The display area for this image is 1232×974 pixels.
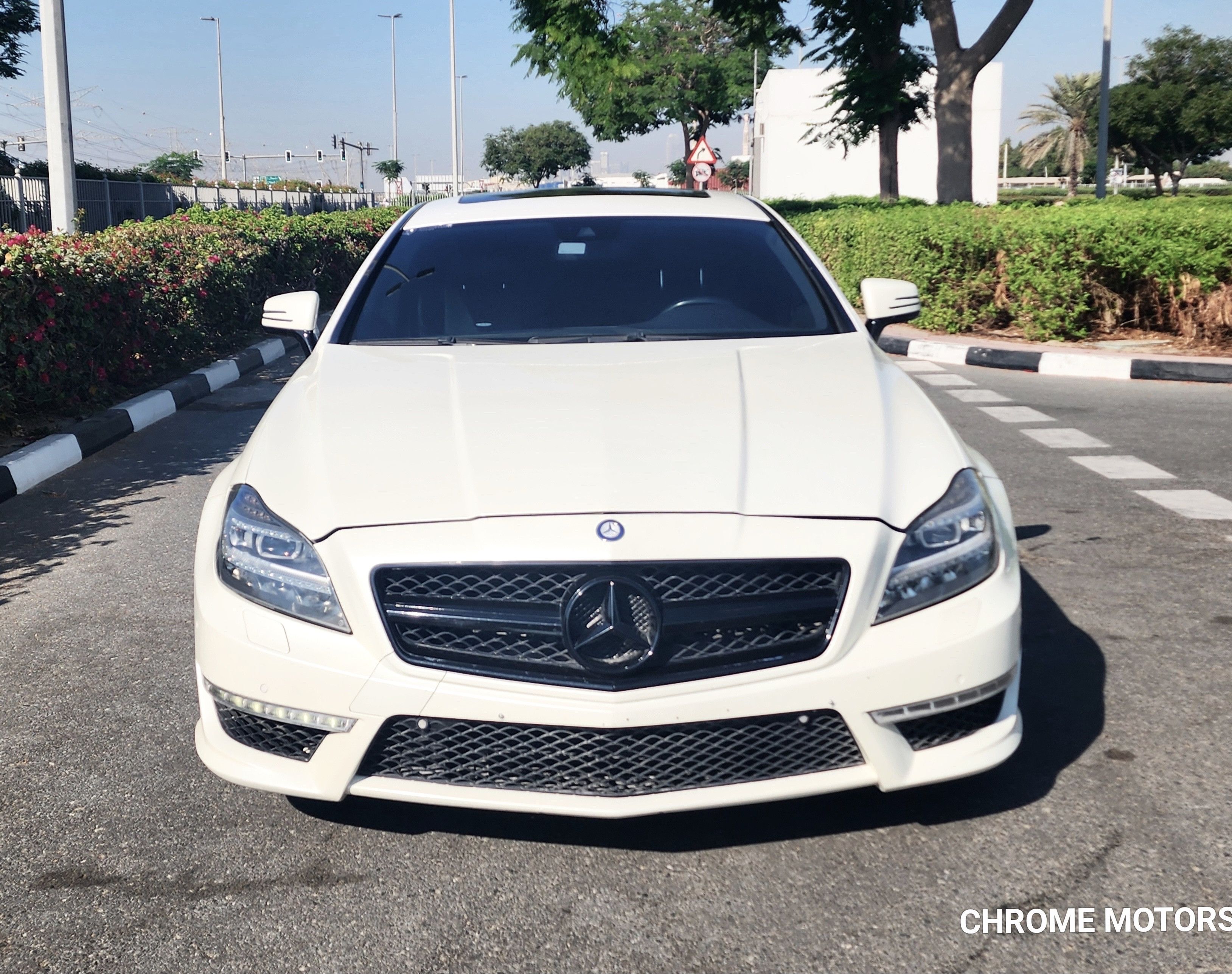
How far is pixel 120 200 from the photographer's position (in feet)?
101

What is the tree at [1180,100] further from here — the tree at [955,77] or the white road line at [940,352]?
the white road line at [940,352]

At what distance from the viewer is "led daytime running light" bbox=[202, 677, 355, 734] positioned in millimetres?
2549

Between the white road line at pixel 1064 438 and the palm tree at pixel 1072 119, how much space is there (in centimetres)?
6735

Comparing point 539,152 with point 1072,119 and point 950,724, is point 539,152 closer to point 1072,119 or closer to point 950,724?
point 1072,119

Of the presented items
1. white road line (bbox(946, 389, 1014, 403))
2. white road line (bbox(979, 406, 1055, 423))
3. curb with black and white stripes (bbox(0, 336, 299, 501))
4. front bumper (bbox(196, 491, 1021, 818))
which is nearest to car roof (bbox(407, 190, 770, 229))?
front bumper (bbox(196, 491, 1021, 818))

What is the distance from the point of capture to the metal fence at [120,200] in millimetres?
26219

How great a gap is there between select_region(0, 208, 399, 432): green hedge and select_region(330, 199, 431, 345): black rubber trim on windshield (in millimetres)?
3910

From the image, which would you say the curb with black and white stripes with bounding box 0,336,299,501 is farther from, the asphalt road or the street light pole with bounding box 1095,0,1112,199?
the street light pole with bounding box 1095,0,1112,199

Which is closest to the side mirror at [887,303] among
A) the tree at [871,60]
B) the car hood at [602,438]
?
the car hood at [602,438]

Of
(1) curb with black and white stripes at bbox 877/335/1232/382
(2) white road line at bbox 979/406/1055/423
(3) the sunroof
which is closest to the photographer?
(3) the sunroof

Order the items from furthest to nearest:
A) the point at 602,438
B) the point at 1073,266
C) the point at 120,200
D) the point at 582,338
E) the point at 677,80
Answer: the point at 677,80, the point at 120,200, the point at 1073,266, the point at 582,338, the point at 602,438

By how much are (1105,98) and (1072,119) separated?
2337 inches

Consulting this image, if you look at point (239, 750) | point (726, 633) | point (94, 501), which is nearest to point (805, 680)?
point (726, 633)

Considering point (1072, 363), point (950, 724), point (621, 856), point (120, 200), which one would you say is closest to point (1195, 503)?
point (950, 724)
